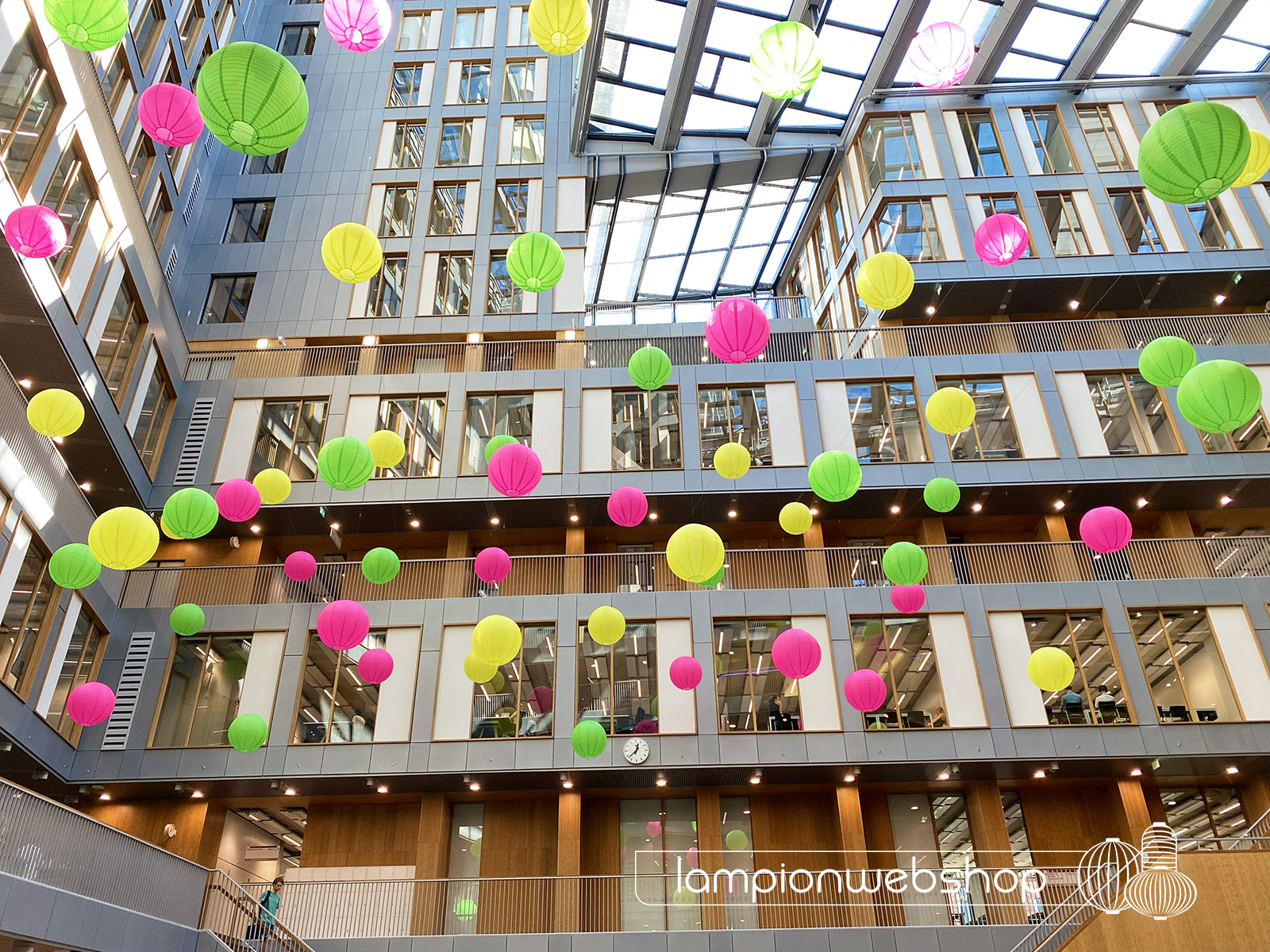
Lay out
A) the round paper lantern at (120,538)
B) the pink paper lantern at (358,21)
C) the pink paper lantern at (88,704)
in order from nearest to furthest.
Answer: the pink paper lantern at (358,21) → the round paper lantern at (120,538) → the pink paper lantern at (88,704)

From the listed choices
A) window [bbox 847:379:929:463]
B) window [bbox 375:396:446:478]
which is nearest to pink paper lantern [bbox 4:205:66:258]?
window [bbox 375:396:446:478]

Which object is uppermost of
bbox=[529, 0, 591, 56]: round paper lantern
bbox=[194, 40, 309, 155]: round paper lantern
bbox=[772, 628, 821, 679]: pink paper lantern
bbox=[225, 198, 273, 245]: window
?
bbox=[225, 198, 273, 245]: window

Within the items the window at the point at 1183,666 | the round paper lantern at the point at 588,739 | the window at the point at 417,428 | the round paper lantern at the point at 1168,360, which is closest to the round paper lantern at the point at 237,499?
the round paper lantern at the point at 588,739

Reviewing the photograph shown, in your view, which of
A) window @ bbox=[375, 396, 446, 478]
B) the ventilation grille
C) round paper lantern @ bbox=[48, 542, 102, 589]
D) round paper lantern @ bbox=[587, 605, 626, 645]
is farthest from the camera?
window @ bbox=[375, 396, 446, 478]

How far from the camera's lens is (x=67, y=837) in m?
12.8

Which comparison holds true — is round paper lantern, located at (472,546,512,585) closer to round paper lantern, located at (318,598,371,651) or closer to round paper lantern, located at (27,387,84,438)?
round paper lantern, located at (318,598,371,651)

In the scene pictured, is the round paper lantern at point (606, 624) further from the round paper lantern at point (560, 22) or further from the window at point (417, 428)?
the window at point (417, 428)

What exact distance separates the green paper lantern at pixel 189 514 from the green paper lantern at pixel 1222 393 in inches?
616

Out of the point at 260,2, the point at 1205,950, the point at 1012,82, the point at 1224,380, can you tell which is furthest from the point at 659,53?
the point at 1205,950

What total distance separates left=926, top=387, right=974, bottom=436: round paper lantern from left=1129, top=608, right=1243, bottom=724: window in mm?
9148

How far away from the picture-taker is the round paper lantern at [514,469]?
15.6m

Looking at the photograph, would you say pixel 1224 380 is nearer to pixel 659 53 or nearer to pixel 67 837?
pixel 67 837

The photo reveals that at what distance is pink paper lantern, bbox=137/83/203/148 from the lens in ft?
39.0

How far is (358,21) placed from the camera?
12.4 meters
